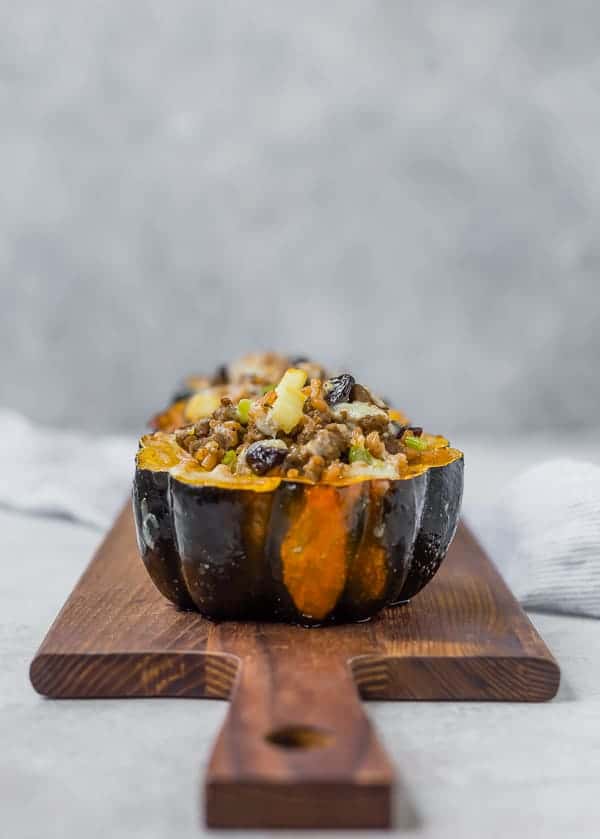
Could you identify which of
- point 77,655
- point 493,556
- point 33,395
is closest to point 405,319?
point 33,395

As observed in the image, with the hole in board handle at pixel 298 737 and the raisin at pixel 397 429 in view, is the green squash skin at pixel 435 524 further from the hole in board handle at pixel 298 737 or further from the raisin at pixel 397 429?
the hole in board handle at pixel 298 737

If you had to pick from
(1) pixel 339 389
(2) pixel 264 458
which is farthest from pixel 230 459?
(1) pixel 339 389

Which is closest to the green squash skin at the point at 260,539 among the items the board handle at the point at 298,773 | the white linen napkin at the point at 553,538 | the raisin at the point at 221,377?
the white linen napkin at the point at 553,538

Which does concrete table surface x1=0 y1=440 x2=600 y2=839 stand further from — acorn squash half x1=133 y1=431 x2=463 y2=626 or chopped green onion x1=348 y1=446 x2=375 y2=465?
chopped green onion x1=348 y1=446 x2=375 y2=465

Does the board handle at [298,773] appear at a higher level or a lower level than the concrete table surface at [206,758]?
higher

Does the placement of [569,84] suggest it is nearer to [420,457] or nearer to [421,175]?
[421,175]

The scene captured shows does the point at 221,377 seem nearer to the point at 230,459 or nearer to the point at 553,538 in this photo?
the point at 553,538
